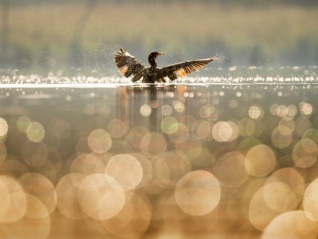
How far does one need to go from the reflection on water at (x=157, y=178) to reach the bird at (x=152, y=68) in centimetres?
2590

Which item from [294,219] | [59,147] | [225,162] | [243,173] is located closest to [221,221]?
[294,219]

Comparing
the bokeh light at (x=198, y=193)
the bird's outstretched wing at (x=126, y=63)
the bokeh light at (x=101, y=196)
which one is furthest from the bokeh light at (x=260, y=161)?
the bird's outstretched wing at (x=126, y=63)

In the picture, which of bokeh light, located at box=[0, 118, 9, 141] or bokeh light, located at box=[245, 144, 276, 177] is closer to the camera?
bokeh light, located at box=[245, 144, 276, 177]

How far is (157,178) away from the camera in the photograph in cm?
1273

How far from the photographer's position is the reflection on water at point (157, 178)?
30.9 ft

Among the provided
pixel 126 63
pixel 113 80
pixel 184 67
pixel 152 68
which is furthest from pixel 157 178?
pixel 113 80

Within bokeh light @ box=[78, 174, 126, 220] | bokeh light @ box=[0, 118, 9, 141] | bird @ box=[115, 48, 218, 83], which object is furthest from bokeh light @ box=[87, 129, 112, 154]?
bird @ box=[115, 48, 218, 83]

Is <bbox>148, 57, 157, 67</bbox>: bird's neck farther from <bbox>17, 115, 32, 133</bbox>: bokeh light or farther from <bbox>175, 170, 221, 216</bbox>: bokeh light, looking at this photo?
<bbox>175, 170, 221, 216</bbox>: bokeh light

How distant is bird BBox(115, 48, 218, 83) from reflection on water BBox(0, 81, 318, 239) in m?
25.9

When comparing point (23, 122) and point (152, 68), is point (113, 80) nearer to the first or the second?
point (152, 68)

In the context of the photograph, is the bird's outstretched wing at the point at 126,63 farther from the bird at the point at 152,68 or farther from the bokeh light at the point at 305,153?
the bokeh light at the point at 305,153

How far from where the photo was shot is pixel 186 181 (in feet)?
40.5

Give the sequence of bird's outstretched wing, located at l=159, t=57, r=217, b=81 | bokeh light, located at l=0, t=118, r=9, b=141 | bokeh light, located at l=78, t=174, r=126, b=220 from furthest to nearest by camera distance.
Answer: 1. bird's outstretched wing, located at l=159, t=57, r=217, b=81
2. bokeh light, located at l=0, t=118, r=9, b=141
3. bokeh light, located at l=78, t=174, r=126, b=220

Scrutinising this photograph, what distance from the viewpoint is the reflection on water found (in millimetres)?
9406
